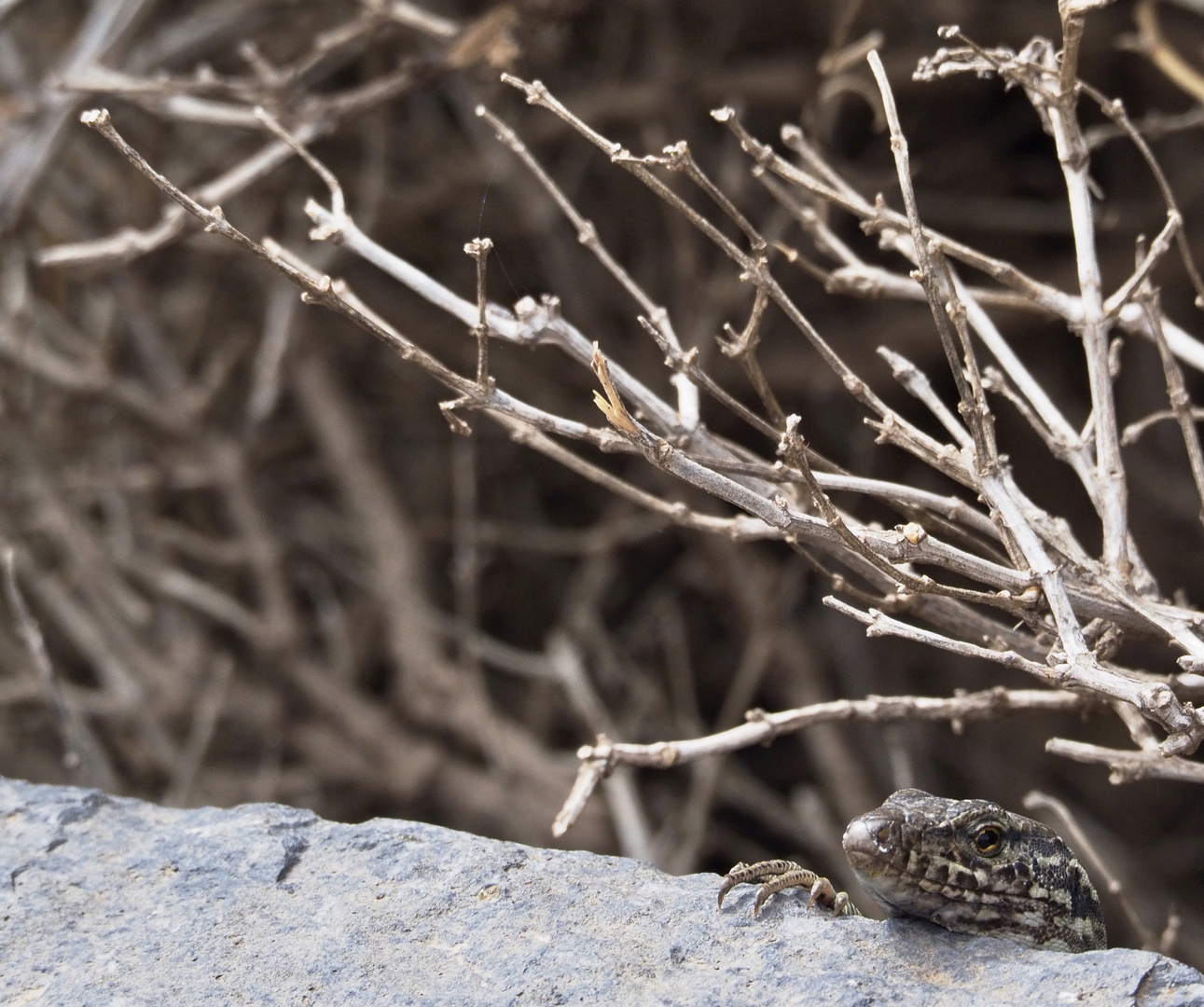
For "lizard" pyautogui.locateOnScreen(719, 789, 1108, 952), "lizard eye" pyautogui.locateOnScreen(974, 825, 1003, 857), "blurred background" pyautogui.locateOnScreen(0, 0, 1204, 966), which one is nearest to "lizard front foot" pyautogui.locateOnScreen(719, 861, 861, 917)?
"lizard" pyautogui.locateOnScreen(719, 789, 1108, 952)

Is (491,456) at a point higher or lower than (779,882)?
higher

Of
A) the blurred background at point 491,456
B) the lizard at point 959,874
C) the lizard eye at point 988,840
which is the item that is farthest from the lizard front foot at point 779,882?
the blurred background at point 491,456

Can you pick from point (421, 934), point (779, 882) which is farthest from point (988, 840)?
point (421, 934)

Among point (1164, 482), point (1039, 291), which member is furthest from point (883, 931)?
point (1164, 482)

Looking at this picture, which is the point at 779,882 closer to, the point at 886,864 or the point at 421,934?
the point at 886,864

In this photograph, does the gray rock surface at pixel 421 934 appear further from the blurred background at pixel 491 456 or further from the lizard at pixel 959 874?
the blurred background at pixel 491 456

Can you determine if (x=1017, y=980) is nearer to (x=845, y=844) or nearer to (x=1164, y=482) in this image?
(x=845, y=844)
